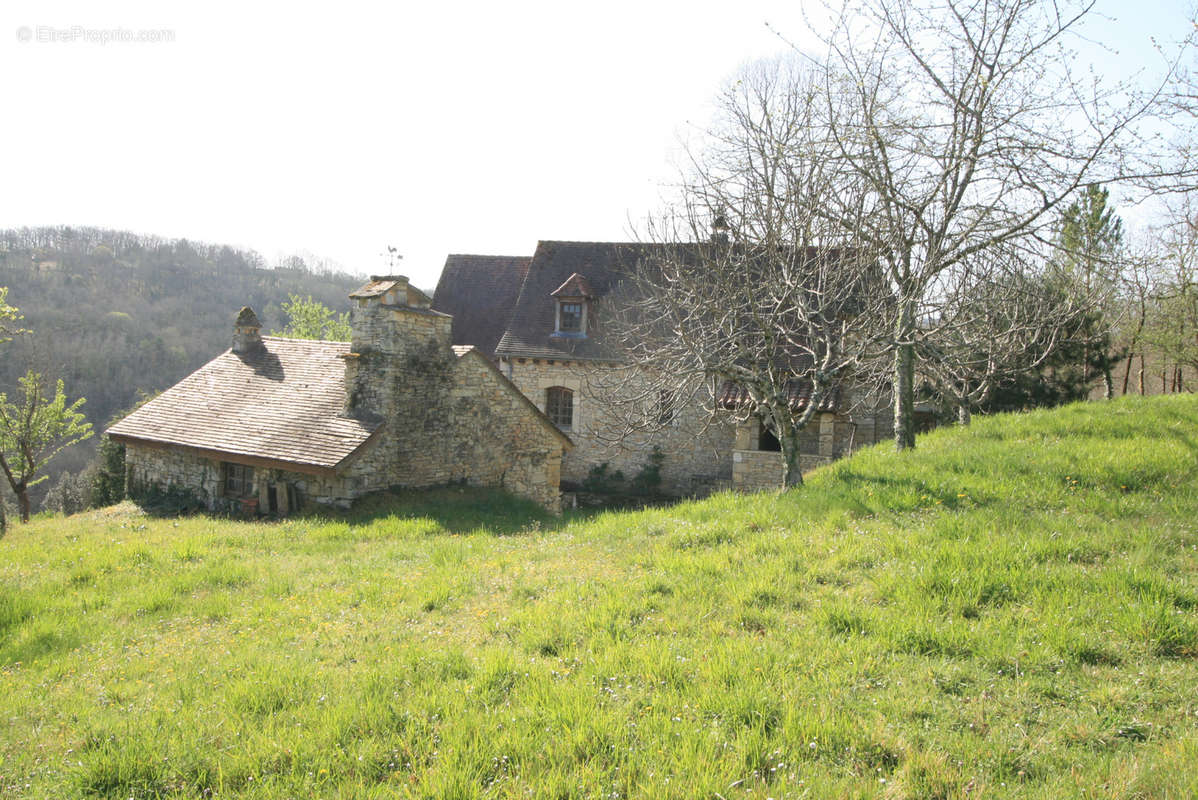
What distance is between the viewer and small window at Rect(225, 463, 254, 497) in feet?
50.6

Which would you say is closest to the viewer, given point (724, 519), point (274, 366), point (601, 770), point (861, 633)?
point (601, 770)

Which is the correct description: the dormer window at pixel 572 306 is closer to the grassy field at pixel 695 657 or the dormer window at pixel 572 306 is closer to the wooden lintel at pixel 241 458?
the wooden lintel at pixel 241 458

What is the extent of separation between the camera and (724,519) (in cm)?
842

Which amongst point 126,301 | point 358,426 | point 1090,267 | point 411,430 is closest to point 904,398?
point 1090,267

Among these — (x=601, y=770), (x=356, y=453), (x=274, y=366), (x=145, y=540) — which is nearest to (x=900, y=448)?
(x=601, y=770)

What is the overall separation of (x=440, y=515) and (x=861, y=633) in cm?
1010

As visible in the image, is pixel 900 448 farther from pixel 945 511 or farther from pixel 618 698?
pixel 618 698

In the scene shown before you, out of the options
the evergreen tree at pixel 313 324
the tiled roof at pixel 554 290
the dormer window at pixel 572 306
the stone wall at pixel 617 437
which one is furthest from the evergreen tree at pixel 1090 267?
the evergreen tree at pixel 313 324

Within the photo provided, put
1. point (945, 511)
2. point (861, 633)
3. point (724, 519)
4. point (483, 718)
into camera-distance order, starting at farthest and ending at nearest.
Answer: point (724, 519) → point (945, 511) → point (861, 633) → point (483, 718)

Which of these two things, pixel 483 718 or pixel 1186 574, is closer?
pixel 483 718

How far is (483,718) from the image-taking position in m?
4.04

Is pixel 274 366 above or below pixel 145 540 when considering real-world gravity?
above

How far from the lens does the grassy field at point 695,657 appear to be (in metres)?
3.50

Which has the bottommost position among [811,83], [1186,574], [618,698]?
[618,698]
